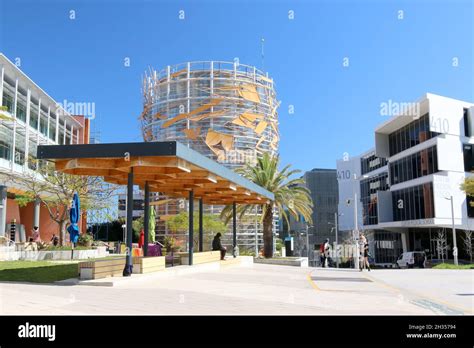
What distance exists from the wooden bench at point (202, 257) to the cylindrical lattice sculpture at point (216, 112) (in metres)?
28.2

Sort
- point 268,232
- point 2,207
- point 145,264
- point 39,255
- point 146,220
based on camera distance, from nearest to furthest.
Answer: point 145,264 → point 146,220 → point 39,255 → point 268,232 → point 2,207

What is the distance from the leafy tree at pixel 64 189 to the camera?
97.0 ft

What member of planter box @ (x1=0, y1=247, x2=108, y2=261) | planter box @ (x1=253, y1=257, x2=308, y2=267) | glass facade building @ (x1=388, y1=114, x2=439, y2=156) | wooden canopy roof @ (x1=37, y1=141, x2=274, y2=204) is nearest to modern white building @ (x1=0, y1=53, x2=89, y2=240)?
planter box @ (x1=0, y1=247, x2=108, y2=261)

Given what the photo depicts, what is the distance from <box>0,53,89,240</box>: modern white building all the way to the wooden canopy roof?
1775cm

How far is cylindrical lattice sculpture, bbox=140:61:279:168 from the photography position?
53281 millimetres

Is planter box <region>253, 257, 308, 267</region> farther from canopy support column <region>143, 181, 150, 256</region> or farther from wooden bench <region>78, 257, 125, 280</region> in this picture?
wooden bench <region>78, 257, 125, 280</region>

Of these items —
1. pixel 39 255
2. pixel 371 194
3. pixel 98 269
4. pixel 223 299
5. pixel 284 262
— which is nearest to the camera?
pixel 223 299

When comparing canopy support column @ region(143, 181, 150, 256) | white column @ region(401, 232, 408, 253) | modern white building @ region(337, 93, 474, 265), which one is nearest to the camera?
canopy support column @ region(143, 181, 150, 256)

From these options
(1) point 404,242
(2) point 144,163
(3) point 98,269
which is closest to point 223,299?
(3) point 98,269

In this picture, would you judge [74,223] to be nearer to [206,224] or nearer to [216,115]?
[206,224]

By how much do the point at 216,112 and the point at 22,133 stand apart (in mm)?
19998

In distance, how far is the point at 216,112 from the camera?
5347 centimetres

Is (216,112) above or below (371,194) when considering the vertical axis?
above

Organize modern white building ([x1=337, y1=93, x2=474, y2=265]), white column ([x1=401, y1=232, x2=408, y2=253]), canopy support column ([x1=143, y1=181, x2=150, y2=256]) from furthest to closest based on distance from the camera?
white column ([x1=401, y1=232, x2=408, y2=253]), modern white building ([x1=337, y1=93, x2=474, y2=265]), canopy support column ([x1=143, y1=181, x2=150, y2=256])
